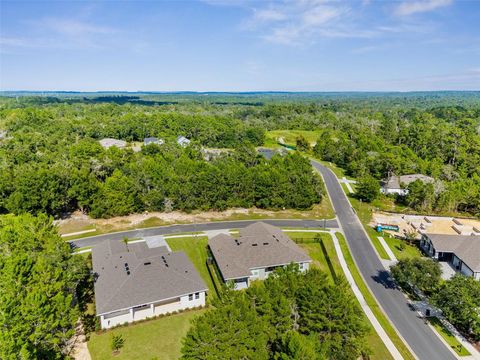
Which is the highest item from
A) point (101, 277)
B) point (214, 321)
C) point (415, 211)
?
point (214, 321)

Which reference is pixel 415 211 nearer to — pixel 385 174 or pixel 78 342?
pixel 385 174

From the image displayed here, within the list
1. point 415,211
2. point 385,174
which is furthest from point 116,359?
point 385,174

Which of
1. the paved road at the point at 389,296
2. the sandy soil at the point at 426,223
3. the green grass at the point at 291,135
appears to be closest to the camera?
the paved road at the point at 389,296

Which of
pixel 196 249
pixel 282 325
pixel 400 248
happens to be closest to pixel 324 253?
pixel 400 248

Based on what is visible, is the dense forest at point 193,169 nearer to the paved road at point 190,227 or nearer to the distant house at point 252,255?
the paved road at point 190,227

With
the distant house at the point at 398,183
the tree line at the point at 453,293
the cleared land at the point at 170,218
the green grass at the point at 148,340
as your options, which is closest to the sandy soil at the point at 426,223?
the cleared land at the point at 170,218

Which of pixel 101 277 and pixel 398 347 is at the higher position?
pixel 101 277

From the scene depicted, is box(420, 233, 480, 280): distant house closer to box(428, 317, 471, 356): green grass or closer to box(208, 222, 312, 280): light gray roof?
box(428, 317, 471, 356): green grass
